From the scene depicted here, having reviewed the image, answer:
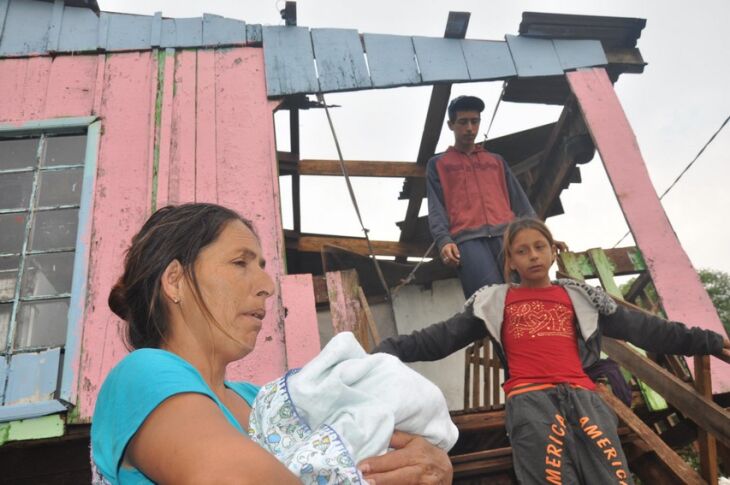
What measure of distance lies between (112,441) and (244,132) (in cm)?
389

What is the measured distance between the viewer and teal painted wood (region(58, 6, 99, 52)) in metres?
4.86

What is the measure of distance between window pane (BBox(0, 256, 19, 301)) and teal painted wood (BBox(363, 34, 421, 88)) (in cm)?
329

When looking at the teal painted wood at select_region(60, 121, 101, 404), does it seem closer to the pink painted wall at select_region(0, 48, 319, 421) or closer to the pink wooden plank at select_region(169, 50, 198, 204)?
the pink painted wall at select_region(0, 48, 319, 421)

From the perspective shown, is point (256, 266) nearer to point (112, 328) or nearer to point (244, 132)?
point (112, 328)

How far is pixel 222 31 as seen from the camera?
5.05 metres

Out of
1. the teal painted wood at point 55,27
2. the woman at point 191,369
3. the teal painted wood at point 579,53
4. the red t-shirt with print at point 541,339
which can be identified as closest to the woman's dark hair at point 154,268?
the woman at point 191,369

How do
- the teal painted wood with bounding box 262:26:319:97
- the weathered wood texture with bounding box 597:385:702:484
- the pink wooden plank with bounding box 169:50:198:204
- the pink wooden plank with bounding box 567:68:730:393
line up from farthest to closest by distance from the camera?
the teal painted wood with bounding box 262:26:319:97 → the pink wooden plank with bounding box 169:50:198:204 → the pink wooden plank with bounding box 567:68:730:393 → the weathered wood texture with bounding box 597:385:702:484

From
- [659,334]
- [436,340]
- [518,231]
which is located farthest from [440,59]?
[659,334]

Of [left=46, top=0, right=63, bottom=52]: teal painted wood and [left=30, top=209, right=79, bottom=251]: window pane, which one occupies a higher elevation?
[left=46, top=0, right=63, bottom=52]: teal painted wood

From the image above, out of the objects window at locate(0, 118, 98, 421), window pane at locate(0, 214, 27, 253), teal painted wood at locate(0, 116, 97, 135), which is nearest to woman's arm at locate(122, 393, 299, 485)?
window at locate(0, 118, 98, 421)

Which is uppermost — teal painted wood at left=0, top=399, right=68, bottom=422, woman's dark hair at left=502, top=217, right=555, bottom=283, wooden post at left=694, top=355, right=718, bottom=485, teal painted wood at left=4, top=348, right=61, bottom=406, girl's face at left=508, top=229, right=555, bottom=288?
woman's dark hair at left=502, top=217, right=555, bottom=283

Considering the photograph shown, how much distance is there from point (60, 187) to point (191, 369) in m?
4.04

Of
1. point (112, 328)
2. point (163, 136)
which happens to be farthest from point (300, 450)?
point (163, 136)

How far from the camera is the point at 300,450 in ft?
3.37
